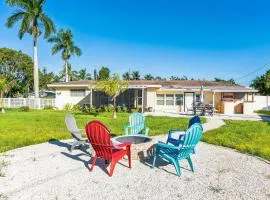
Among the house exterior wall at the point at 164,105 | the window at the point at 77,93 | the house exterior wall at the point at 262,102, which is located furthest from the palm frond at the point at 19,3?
the house exterior wall at the point at 262,102

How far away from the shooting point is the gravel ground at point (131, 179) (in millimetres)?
4758

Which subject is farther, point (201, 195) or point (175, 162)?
point (175, 162)

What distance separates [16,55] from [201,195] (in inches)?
1844

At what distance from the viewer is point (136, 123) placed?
951 cm

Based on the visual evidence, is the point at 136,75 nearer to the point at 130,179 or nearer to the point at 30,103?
the point at 30,103

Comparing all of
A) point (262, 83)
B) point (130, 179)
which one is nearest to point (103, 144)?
point (130, 179)

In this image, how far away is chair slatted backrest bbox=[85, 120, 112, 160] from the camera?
233 inches

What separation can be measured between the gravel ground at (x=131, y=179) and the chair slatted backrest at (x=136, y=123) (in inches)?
87.1

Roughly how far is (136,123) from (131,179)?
4.00 meters

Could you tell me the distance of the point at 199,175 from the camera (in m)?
5.90

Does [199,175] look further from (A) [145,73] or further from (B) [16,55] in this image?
(A) [145,73]

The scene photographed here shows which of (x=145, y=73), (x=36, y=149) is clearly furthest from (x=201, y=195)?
(x=145, y=73)

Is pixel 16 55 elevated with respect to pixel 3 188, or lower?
elevated

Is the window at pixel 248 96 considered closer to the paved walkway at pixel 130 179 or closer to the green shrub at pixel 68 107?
the green shrub at pixel 68 107
